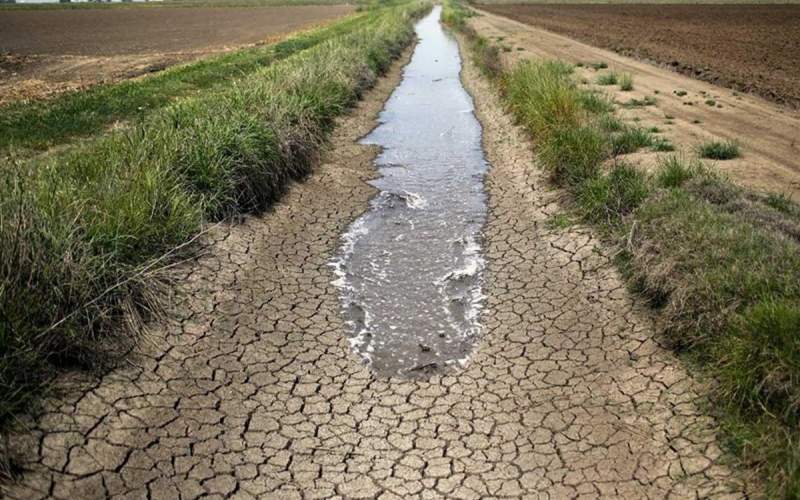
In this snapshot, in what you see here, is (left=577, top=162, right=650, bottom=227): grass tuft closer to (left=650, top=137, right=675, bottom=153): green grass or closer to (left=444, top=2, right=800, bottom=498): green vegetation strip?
(left=444, top=2, right=800, bottom=498): green vegetation strip

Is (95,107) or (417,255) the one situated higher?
(95,107)

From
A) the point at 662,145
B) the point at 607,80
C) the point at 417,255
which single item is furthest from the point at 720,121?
the point at 417,255

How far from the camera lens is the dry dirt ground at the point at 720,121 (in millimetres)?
8969

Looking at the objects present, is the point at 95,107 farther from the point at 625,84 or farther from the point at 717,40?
the point at 717,40

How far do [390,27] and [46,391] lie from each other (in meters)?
28.2

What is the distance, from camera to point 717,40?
91.0ft

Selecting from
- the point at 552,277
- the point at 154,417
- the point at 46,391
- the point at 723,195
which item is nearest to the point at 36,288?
the point at 46,391

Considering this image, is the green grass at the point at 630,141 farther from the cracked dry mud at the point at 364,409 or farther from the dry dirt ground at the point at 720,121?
the cracked dry mud at the point at 364,409

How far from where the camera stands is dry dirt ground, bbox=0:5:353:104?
19500 mm

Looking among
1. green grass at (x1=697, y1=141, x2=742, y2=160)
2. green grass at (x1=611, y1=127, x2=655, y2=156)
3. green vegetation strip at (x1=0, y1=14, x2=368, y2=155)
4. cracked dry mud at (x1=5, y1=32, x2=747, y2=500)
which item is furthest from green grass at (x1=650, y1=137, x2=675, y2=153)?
green vegetation strip at (x1=0, y1=14, x2=368, y2=155)

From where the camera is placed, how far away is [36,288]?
4516 mm

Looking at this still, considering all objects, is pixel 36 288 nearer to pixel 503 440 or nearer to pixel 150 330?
pixel 150 330

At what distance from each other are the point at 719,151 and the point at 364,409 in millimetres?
7038

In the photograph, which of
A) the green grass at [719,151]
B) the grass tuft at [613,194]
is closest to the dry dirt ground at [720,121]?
the green grass at [719,151]
